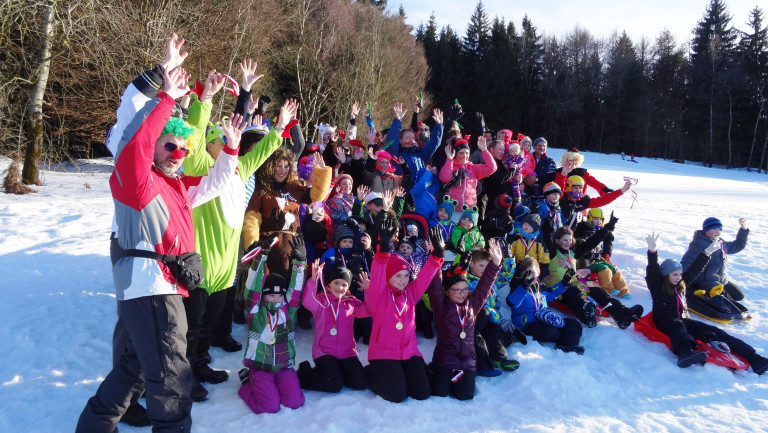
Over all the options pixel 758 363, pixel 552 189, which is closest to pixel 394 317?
pixel 552 189

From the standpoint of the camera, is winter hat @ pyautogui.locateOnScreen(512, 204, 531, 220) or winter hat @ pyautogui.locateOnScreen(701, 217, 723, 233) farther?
winter hat @ pyautogui.locateOnScreen(512, 204, 531, 220)

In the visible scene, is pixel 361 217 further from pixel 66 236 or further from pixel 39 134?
pixel 39 134

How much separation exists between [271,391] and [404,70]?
998 inches

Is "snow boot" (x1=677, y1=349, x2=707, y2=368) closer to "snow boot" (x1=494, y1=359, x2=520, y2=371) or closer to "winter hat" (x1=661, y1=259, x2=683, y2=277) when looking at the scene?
"winter hat" (x1=661, y1=259, x2=683, y2=277)

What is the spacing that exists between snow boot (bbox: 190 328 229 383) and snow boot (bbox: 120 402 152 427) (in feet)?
A: 1.74

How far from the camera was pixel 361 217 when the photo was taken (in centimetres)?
545

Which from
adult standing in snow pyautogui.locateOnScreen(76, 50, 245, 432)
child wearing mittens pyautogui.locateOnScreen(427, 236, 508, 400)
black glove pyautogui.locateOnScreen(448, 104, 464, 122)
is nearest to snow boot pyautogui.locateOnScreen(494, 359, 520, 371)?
child wearing mittens pyautogui.locateOnScreen(427, 236, 508, 400)

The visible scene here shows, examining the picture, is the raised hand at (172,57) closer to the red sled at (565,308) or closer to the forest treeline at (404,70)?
the red sled at (565,308)

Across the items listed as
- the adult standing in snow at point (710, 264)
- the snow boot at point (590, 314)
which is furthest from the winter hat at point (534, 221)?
the adult standing in snow at point (710, 264)

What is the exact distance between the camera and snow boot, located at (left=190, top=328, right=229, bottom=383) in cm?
361

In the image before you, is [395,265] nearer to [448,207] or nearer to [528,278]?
[528,278]

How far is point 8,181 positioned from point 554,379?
1079cm

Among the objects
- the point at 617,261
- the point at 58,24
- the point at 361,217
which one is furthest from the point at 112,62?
the point at 617,261

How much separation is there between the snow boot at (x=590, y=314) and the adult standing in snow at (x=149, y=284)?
4.21m
